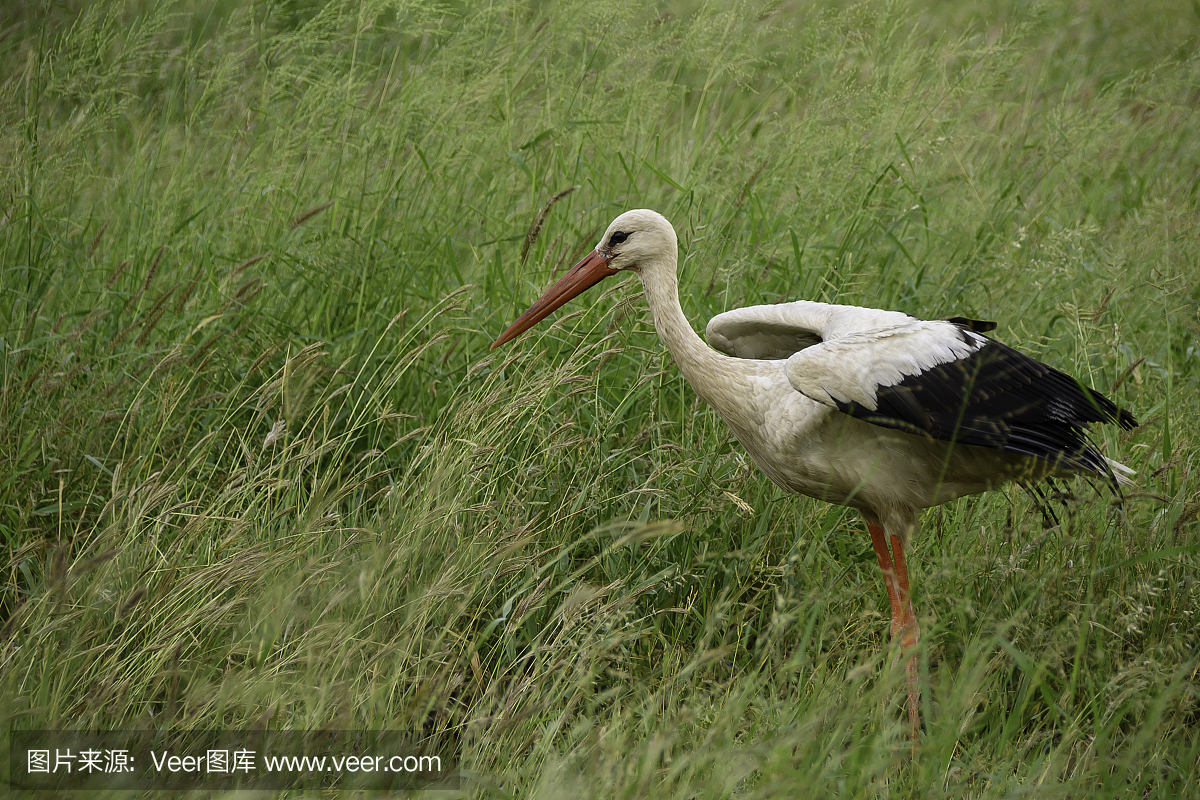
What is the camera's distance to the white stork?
2.59 metres

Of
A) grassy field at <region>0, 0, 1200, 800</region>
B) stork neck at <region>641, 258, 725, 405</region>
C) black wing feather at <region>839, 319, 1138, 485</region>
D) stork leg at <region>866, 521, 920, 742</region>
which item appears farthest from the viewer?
stork neck at <region>641, 258, 725, 405</region>

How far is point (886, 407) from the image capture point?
261 cm

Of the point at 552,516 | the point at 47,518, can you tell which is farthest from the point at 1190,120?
the point at 47,518

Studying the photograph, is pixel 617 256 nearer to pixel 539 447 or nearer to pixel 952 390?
pixel 539 447

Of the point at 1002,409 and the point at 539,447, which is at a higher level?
the point at 1002,409

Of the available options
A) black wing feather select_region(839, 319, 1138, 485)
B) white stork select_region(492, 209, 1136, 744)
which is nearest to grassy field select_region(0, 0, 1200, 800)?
white stork select_region(492, 209, 1136, 744)

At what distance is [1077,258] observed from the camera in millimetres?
3762

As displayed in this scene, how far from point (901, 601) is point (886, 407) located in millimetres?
700

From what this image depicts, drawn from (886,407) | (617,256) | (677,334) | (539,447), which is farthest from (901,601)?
A: (617,256)

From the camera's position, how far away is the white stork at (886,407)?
2.59m

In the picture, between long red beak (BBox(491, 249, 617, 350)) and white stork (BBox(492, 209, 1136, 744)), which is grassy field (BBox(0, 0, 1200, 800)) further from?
white stork (BBox(492, 209, 1136, 744))

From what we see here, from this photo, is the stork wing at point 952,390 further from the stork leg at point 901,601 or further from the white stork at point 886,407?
the stork leg at point 901,601

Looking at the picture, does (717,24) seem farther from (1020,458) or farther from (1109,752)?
(1109,752)

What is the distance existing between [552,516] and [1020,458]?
59.6 inches
